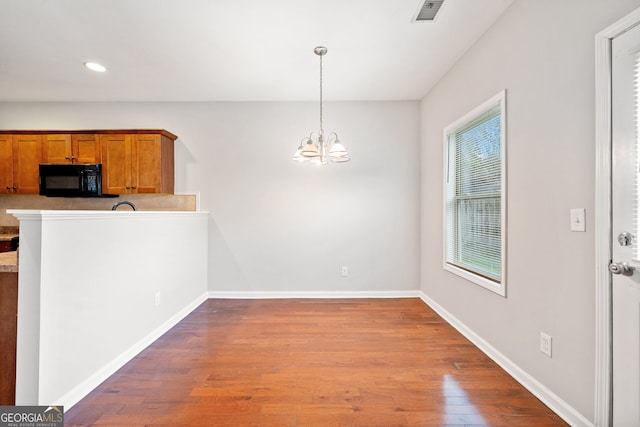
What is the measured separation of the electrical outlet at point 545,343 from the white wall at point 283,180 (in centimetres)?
219

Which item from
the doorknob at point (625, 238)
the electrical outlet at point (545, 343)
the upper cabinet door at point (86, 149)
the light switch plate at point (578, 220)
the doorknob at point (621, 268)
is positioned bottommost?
the electrical outlet at point (545, 343)

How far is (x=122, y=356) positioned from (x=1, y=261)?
107 centimetres

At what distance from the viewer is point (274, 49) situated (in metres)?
2.69

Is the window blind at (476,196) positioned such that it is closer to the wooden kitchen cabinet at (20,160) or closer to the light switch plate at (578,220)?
the light switch plate at (578,220)

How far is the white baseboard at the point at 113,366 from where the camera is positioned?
1.75 m

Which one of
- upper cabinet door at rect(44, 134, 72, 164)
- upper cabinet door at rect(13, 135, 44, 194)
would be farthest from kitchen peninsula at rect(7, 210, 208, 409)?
upper cabinet door at rect(13, 135, 44, 194)

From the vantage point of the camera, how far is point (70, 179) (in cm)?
357

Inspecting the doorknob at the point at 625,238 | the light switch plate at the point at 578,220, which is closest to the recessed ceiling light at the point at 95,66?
the light switch plate at the point at 578,220

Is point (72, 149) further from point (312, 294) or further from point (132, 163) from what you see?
point (312, 294)

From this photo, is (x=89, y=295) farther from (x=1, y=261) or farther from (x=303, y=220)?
(x=303, y=220)

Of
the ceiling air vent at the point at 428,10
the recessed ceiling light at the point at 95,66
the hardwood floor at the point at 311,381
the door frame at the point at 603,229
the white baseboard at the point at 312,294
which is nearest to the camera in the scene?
the door frame at the point at 603,229

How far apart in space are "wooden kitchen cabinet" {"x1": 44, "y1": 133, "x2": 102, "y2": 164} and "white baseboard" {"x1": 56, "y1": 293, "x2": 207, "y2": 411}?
2321 millimetres

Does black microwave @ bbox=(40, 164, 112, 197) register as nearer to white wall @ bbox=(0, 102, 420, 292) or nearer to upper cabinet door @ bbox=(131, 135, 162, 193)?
upper cabinet door @ bbox=(131, 135, 162, 193)

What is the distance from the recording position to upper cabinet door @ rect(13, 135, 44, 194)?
366cm
